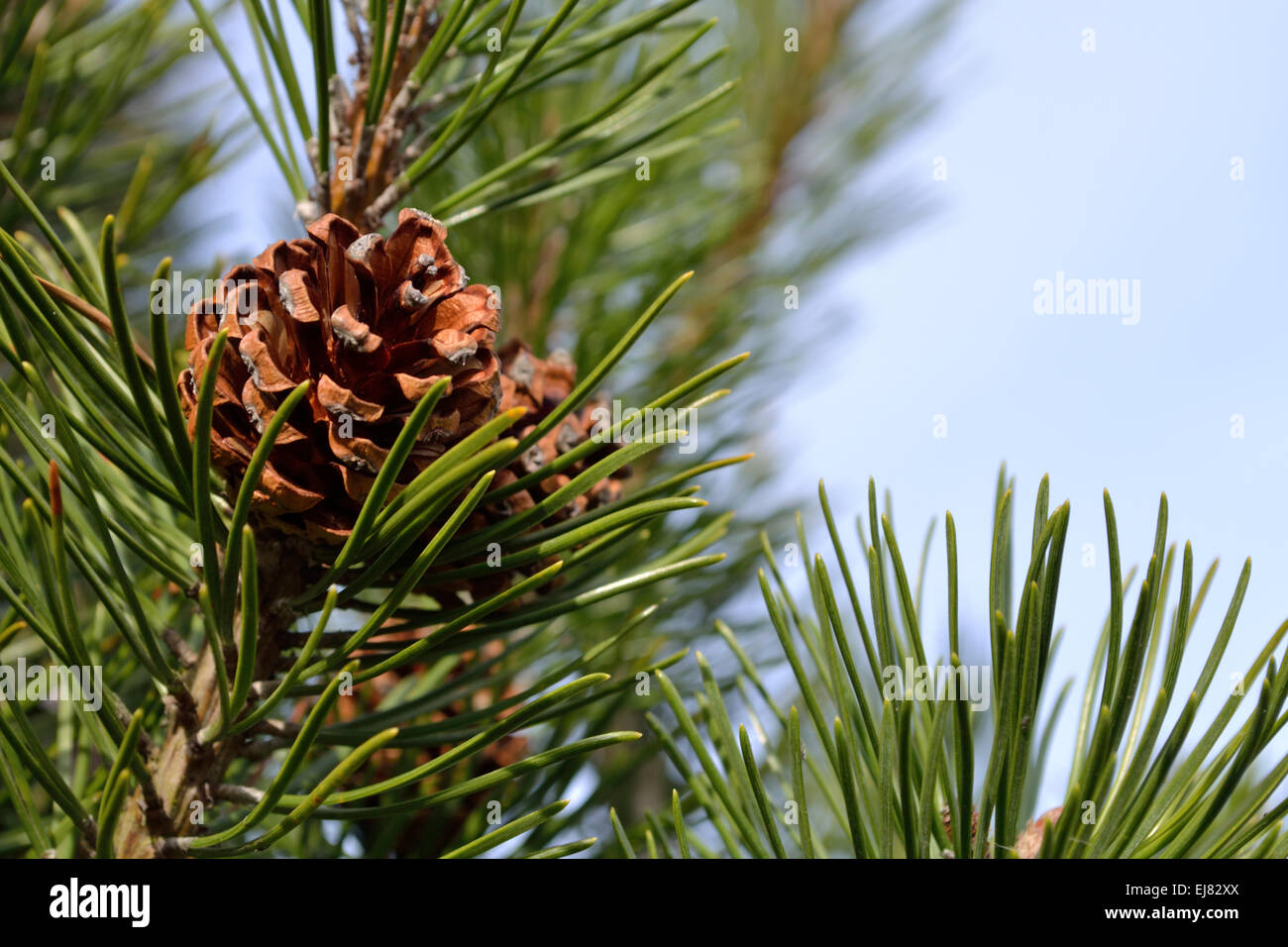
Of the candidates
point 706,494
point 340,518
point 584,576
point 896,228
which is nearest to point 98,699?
point 340,518

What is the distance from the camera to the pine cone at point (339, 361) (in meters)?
0.41

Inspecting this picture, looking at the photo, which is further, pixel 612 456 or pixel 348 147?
pixel 348 147

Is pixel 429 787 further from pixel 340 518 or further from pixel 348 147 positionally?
pixel 348 147

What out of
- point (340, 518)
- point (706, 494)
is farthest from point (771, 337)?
point (340, 518)

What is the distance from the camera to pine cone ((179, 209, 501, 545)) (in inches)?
16.2

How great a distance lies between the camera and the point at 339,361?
0.43 meters

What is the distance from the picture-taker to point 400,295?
0.43m
